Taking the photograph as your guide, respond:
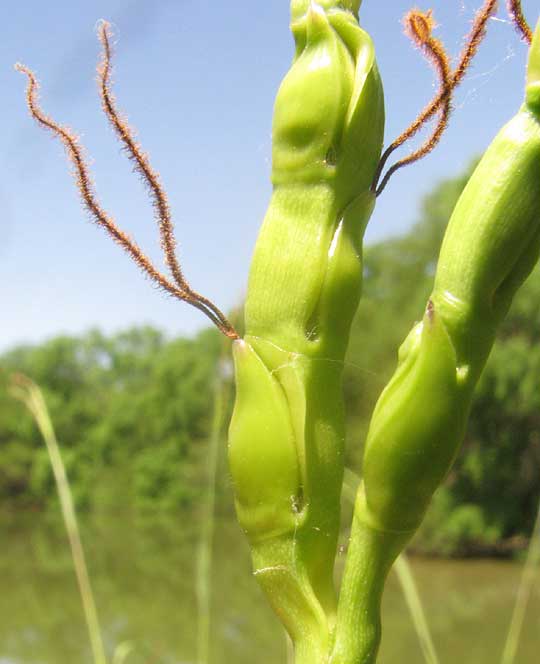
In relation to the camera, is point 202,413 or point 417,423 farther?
point 202,413

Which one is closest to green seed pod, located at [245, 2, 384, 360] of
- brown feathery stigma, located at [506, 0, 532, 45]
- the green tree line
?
brown feathery stigma, located at [506, 0, 532, 45]

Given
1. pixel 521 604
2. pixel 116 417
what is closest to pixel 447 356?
pixel 521 604

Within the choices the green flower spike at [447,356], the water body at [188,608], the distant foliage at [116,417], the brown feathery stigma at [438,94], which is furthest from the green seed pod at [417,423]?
the distant foliage at [116,417]

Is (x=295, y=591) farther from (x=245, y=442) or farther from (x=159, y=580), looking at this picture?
(x=159, y=580)

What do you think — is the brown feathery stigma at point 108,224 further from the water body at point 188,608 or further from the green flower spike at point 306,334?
the water body at point 188,608

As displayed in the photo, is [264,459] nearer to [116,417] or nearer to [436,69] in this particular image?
[436,69]

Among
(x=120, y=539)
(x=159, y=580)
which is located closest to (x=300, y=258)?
(x=159, y=580)
